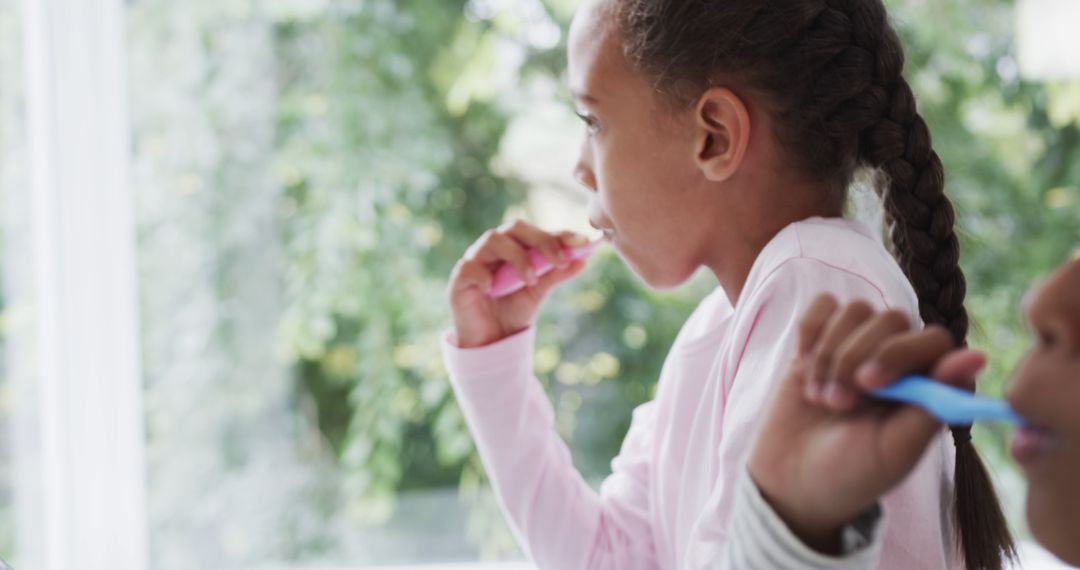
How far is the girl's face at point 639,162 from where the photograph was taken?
94cm

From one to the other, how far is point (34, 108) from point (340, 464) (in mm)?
643

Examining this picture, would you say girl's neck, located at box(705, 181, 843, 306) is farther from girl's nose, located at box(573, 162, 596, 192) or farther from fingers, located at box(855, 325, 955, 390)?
fingers, located at box(855, 325, 955, 390)

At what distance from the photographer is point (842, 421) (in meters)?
0.54

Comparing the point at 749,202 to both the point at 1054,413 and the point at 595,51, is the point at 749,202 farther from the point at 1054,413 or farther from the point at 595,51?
the point at 1054,413

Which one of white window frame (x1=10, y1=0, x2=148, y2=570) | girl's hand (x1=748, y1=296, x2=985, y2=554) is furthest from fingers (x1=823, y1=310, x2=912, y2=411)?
white window frame (x1=10, y1=0, x2=148, y2=570)

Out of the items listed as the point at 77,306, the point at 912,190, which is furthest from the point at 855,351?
the point at 77,306

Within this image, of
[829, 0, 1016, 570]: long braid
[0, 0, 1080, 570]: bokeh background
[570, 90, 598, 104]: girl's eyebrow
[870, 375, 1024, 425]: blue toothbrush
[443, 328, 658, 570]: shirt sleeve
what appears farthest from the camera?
[0, 0, 1080, 570]: bokeh background

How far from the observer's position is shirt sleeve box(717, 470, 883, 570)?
56 cm

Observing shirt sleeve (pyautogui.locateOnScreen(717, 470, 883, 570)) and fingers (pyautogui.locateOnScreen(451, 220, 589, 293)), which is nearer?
shirt sleeve (pyautogui.locateOnScreen(717, 470, 883, 570))

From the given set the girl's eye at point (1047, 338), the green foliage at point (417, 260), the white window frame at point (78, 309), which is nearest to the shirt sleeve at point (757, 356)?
the girl's eye at point (1047, 338)

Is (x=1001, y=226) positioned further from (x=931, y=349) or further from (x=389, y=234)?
(x=931, y=349)

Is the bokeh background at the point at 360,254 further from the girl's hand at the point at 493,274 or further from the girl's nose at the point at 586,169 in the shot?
the girl's nose at the point at 586,169

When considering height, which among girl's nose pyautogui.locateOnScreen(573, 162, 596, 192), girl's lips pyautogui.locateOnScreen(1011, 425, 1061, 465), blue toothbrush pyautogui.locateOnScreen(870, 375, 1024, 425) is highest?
girl's nose pyautogui.locateOnScreen(573, 162, 596, 192)

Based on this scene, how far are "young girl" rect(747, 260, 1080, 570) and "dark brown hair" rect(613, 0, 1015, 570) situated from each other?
12.8 inches
